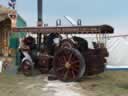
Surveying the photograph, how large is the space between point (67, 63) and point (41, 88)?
2268 millimetres

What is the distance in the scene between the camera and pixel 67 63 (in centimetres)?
1547

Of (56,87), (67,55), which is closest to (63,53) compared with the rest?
(67,55)

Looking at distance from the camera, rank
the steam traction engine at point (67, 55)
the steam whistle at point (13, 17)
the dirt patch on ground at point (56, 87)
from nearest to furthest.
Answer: the dirt patch on ground at point (56, 87) → the steam traction engine at point (67, 55) → the steam whistle at point (13, 17)

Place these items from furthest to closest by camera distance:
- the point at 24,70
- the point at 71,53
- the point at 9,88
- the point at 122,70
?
the point at 122,70, the point at 24,70, the point at 71,53, the point at 9,88

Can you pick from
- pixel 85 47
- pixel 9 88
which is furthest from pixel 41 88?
pixel 85 47

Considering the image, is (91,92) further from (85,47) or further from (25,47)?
(25,47)

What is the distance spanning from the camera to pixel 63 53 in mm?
15672

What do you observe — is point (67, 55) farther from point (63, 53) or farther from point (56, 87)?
point (56, 87)

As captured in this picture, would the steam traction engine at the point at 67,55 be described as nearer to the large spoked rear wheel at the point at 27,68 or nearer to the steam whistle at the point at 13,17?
the large spoked rear wheel at the point at 27,68

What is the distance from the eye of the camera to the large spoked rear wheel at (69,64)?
49.8 feet

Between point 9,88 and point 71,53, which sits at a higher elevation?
point 71,53

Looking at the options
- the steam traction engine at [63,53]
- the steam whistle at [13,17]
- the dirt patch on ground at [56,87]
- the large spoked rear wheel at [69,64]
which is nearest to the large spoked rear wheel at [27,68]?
the steam traction engine at [63,53]

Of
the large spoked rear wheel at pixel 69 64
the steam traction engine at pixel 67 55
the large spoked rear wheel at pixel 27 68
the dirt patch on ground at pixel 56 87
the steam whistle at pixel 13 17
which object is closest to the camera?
the dirt patch on ground at pixel 56 87

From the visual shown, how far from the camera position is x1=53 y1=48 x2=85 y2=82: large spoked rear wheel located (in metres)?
15.2
